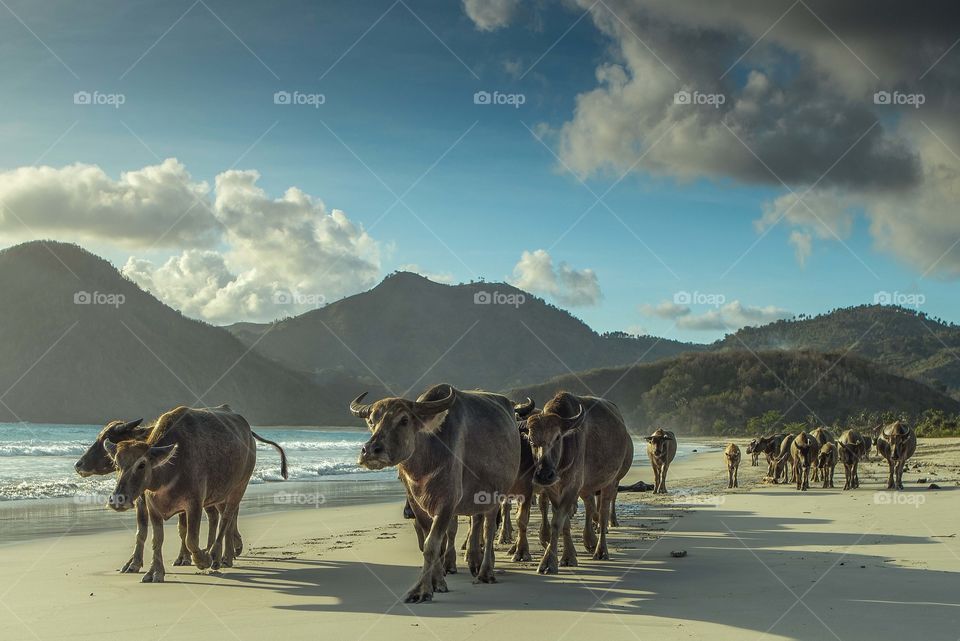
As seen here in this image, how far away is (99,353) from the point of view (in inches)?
6137

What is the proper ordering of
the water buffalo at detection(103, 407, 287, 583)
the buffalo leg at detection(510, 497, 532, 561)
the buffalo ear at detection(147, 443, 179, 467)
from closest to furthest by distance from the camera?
the water buffalo at detection(103, 407, 287, 583) → the buffalo ear at detection(147, 443, 179, 467) → the buffalo leg at detection(510, 497, 532, 561)

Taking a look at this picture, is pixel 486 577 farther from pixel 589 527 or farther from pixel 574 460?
pixel 589 527

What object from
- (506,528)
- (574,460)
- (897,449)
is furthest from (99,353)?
(574,460)

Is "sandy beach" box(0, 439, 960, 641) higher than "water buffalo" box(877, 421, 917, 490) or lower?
lower

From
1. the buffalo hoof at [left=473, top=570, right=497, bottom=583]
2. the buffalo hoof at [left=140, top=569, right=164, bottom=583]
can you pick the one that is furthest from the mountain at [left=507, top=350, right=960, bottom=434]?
the buffalo hoof at [left=140, top=569, right=164, bottom=583]

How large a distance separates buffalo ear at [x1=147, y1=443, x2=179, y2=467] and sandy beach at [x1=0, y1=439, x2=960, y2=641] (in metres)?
1.56

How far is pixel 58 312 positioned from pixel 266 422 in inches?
1751

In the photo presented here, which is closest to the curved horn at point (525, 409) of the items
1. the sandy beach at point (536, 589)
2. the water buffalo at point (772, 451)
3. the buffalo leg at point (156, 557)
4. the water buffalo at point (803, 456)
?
the sandy beach at point (536, 589)

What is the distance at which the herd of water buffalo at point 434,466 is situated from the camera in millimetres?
10047

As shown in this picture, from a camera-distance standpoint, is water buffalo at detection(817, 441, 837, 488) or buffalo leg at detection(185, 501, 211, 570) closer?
buffalo leg at detection(185, 501, 211, 570)

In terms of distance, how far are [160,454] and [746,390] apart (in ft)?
511

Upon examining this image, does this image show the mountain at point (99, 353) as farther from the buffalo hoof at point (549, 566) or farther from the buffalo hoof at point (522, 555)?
the buffalo hoof at point (549, 566)

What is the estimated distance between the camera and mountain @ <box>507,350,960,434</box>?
496 ft

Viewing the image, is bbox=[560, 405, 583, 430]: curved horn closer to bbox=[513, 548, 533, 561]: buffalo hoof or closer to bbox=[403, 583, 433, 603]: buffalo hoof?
bbox=[513, 548, 533, 561]: buffalo hoof
